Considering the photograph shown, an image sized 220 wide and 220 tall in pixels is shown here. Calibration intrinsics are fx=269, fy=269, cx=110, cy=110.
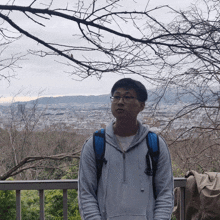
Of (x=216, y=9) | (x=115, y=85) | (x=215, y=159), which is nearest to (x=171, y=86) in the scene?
(x=216, y=9)

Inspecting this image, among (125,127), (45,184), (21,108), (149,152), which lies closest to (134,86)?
(125,127)

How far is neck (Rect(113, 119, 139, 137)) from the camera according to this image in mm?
1356

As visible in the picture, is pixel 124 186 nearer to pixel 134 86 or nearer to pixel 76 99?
pixel 134 86

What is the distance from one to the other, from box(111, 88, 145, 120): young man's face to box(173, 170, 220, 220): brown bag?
125 centimetres

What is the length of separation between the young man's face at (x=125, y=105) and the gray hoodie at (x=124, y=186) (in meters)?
0.12

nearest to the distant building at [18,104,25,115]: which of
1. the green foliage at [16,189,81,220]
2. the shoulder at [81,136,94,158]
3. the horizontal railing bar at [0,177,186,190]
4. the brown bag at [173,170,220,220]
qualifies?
the green foliage at [16,189,81,220]

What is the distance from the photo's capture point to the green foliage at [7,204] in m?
2.97

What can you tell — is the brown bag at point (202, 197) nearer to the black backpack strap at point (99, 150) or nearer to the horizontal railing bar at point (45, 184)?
the horizontal railing bar at point (45, 184)

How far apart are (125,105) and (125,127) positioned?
0.12 meters

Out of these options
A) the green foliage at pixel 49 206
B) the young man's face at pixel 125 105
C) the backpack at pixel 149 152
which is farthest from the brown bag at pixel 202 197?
the green foliage at pixel 49 206

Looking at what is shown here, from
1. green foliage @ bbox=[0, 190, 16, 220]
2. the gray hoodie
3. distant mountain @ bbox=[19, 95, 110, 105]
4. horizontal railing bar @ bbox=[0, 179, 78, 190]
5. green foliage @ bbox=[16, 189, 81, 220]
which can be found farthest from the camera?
distant mountain @ bbox=[19, 95, 110, 105]

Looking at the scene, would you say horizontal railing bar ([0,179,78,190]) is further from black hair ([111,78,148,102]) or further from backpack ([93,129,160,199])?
black hair ([111,78,148,102])

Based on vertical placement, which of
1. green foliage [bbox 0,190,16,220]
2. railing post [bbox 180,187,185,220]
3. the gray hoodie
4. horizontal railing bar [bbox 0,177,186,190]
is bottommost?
green foliage [bbox 0,190,16,220]

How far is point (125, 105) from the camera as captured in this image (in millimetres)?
1328
